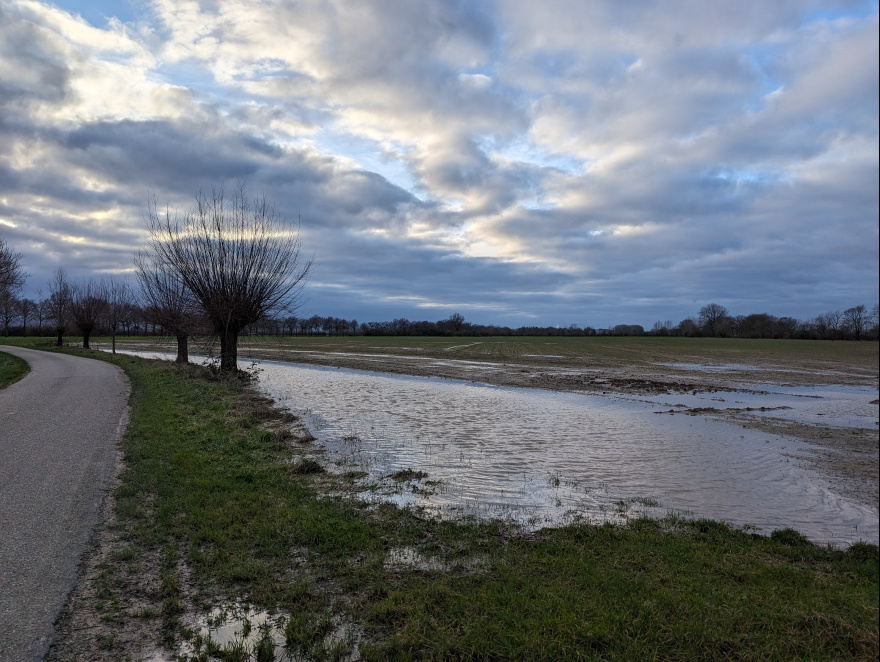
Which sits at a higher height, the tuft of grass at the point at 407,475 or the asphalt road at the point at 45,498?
the asphalt road at the point at 45,498

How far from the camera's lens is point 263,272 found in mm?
26734

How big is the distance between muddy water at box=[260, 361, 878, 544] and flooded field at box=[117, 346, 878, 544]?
0.04 meters

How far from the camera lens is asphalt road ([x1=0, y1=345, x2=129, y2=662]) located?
446 centimetres

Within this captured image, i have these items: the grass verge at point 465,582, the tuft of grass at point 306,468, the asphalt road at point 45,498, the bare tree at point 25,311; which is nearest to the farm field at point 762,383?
the grass verge at point 465,582

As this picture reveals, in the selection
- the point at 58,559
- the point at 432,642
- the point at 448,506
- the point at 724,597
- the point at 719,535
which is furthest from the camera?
the point at 448,506

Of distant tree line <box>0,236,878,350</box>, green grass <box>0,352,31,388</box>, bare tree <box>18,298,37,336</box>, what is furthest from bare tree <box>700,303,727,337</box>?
bare tree <box>18,298,37,336</box>

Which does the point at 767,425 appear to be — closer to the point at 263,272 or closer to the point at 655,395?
the point at 655,395

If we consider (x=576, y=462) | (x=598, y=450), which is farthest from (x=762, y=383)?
(x=576, y=462)

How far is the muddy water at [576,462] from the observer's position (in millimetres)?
8031

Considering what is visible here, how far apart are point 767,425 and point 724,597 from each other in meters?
12.4

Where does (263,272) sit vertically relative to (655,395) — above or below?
above

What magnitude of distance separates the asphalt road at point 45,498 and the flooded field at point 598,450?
438 centimetres

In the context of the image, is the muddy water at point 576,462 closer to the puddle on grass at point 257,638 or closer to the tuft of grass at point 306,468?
the tuft of grass at point 306,468

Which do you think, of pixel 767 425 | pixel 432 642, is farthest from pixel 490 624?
pixel 767 425
